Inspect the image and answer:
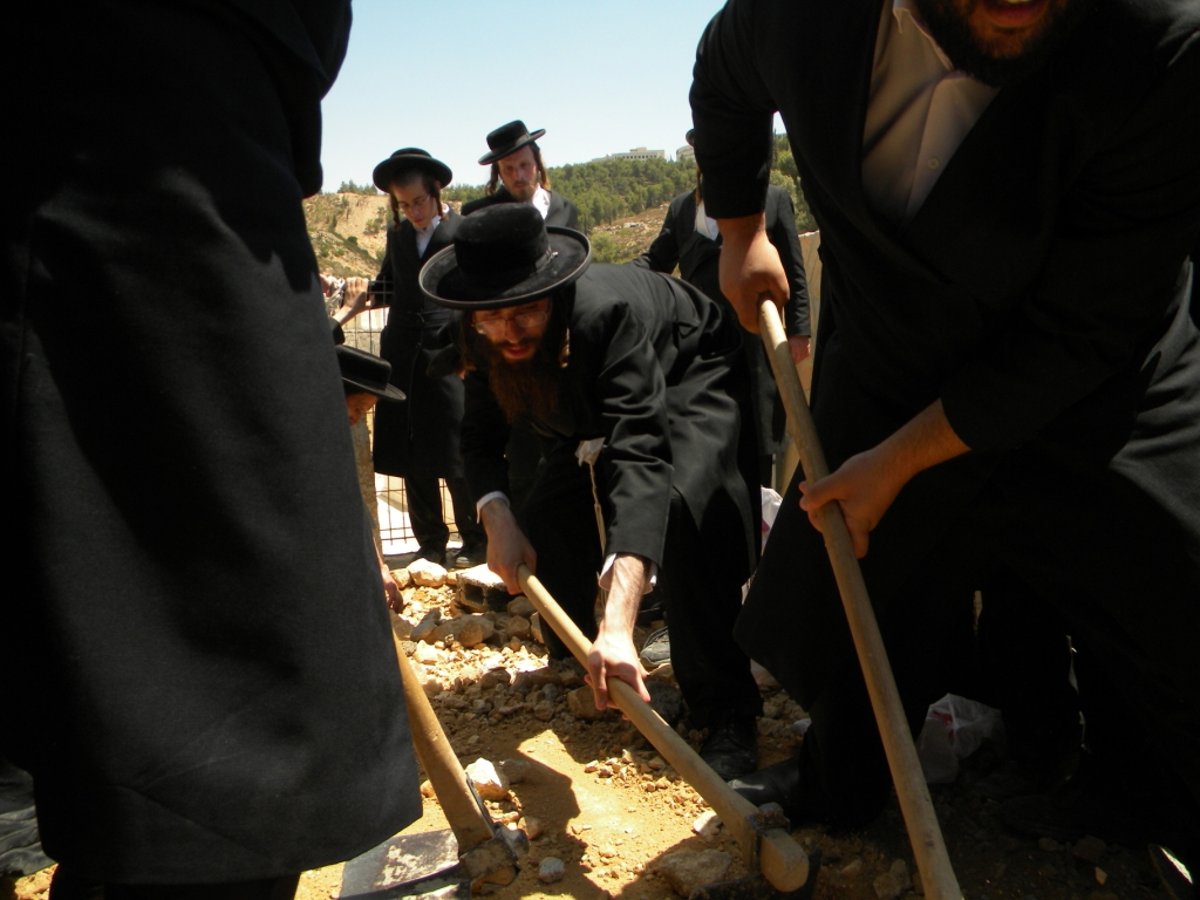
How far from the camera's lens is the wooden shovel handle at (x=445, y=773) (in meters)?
2.39

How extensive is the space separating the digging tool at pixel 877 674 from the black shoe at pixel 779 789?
2.18ft

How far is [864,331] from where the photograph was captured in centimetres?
242

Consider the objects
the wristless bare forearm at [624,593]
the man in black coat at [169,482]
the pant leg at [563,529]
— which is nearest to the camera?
the man in black coat at [169,482]

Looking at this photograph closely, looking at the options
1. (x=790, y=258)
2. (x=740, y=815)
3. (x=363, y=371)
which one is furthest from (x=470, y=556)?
(x=363, y=371)

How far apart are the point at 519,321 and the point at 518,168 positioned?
9.34 ft

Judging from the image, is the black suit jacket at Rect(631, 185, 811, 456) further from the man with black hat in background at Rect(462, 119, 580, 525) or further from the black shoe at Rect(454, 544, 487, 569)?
the black shoe at Rect(454, 544, 487, 569)

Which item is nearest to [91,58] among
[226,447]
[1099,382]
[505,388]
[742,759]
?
[226,447]

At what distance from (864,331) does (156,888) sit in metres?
1.76

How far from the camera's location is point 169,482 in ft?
3.86

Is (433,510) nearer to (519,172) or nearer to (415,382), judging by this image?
(415,382)

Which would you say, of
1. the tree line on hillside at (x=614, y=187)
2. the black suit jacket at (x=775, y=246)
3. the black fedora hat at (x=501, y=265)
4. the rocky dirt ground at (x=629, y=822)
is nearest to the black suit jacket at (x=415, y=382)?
the black suit jacket at (x=775, y=246)

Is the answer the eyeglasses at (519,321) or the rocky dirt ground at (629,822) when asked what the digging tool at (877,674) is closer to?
the rocky dirt ground at (629,822)

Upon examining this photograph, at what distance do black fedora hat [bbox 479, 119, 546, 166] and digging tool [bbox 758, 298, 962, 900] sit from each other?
3655mm

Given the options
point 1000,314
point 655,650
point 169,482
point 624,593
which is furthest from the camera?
point 655,650
